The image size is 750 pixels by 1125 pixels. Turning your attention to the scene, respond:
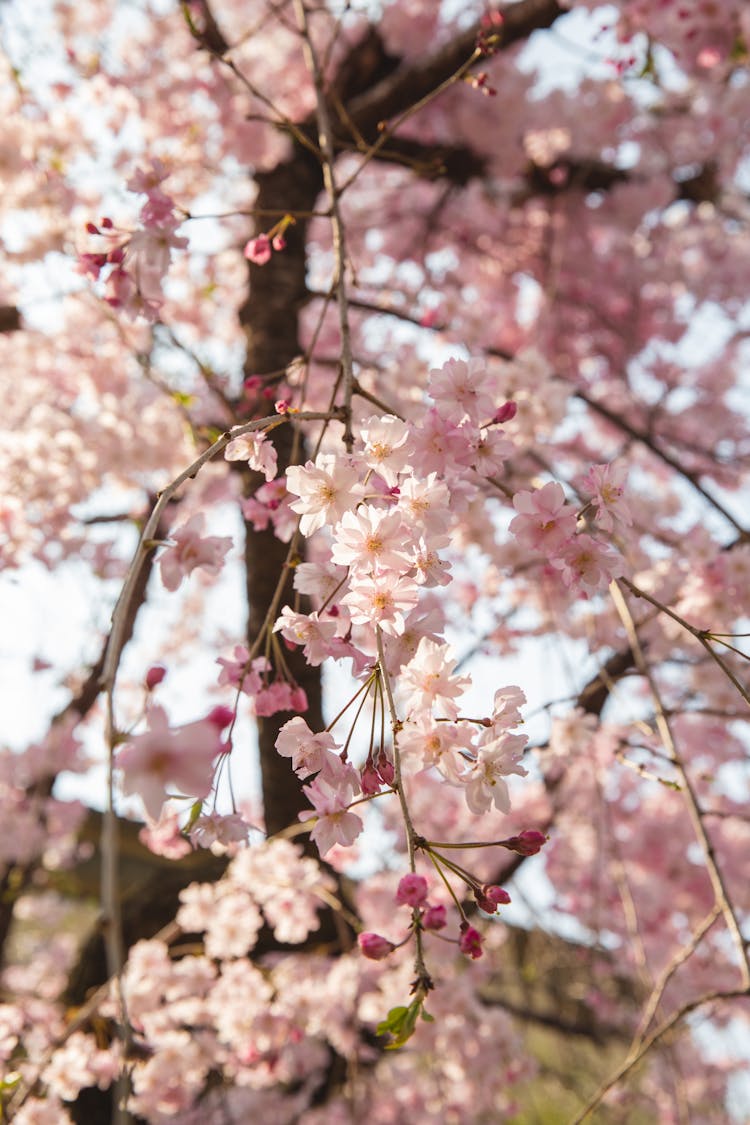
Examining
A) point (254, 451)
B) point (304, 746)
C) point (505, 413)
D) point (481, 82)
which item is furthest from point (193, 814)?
point (481, 82)

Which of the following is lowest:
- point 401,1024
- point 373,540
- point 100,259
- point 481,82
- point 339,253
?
point 401,1024

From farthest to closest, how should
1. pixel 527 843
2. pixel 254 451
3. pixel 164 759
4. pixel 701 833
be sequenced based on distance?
1. pixel 701 833
2. pixel 254 451
3. pixel 527 843
4. pixel 164 759

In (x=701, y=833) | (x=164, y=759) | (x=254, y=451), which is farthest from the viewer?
(x=701, y=833)

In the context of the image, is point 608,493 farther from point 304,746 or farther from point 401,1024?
point 401,1024

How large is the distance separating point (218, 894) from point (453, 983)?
809mm

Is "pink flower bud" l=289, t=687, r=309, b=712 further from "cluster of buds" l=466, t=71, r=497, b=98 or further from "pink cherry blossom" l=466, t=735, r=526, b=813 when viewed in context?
"cluster of buds" l=466, t=71, r=497, b=98

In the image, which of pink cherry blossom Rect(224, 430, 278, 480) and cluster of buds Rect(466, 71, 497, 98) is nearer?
pink cherry blossom Rect(224, 430, 278, 480)

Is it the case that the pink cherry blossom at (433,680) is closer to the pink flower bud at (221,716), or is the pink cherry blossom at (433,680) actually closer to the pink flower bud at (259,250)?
the pink flower bud at (221,716)

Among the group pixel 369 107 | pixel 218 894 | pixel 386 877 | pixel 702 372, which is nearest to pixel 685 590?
pixel 218 894

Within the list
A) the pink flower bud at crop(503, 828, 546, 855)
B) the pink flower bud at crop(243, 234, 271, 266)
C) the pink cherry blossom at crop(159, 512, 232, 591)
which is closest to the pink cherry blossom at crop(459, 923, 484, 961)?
the pink flower bud at crop(503, 828, 546, 855)

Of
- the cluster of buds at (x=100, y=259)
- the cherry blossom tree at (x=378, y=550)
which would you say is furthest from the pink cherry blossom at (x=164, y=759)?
the cluster of buds at (x=100, y=259)

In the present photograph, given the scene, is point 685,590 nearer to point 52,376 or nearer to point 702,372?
point 52,376

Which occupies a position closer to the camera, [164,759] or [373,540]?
[164,759]

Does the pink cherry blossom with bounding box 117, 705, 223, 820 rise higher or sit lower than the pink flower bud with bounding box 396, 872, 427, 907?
higher
